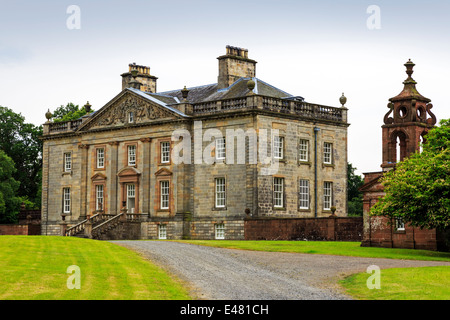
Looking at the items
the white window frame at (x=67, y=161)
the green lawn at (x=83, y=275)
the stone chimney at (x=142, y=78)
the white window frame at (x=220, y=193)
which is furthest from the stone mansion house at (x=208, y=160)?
the green lawn at (x=83, y=275)

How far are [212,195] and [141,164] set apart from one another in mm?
7224

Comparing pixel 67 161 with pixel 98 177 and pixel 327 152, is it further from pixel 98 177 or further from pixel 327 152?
pixel 327 152

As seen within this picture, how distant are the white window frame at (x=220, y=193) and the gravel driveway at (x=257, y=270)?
644 inches

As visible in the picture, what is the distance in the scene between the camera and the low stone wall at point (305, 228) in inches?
1922

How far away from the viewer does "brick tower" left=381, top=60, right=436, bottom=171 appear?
4662 centimetres

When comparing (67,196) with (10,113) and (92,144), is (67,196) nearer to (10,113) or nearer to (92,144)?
(92,144)

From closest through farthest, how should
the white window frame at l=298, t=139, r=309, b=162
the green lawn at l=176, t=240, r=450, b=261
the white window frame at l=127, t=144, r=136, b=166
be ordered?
the green lawn at l=176, t=240, r=450, b=261 → the white window frame at l=298, t=139, r=309, b=162 → the white window frame at l=127, t=144, r=136, b=166

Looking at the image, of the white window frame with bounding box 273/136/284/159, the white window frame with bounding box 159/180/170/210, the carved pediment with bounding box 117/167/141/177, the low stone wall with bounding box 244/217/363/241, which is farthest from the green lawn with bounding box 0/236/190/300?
the carved pediment with bounding box 117/167/141/177

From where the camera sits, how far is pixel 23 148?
301ft

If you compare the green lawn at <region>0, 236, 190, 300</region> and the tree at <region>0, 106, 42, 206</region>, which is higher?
the tree at <region>0, 106, 42, 206</region>

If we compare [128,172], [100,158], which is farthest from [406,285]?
[100,158]

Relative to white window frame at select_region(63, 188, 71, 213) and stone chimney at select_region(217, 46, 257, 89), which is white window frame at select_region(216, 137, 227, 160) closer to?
stone chimney at select_region(217, 46, 257, 89)

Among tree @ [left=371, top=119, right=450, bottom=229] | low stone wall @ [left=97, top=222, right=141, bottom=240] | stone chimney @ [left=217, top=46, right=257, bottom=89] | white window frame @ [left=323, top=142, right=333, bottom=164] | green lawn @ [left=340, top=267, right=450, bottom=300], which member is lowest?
green lawn @ [left=340, top=267, right=450, bottom=300]

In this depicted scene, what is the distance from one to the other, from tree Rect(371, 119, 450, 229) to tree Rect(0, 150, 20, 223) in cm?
4868
